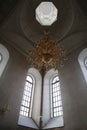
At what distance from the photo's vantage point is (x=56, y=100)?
35.8 feet

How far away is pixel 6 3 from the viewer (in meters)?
9.08

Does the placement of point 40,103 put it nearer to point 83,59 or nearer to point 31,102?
point 31,102

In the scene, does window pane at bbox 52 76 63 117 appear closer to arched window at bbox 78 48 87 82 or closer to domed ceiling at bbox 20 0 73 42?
arched window at bbox 78 48 87 82

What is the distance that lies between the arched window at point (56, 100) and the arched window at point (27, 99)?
149 centimetres

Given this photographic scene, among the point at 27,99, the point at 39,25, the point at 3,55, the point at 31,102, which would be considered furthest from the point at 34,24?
the point at 31,102

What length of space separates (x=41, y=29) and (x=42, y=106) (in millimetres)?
5613

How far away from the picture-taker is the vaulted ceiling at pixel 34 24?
987 centimetres

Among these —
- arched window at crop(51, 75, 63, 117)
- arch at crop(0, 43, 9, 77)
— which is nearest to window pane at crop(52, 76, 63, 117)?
arched window at crop(51, 75, 63, 117)

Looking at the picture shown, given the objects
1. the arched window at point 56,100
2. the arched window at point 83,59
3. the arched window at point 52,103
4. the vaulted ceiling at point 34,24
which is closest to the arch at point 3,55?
the vaulted ceiling at point 34,24

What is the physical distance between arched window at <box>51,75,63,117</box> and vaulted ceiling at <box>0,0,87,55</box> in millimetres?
2498

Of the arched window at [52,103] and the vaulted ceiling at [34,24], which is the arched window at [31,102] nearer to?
the arched window at [52,103]

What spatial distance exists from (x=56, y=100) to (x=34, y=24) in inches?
224

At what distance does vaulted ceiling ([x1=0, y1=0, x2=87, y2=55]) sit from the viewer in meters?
9.87

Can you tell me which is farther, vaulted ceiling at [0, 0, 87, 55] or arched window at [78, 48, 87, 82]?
arched window at [78, 48, 87, 82]
